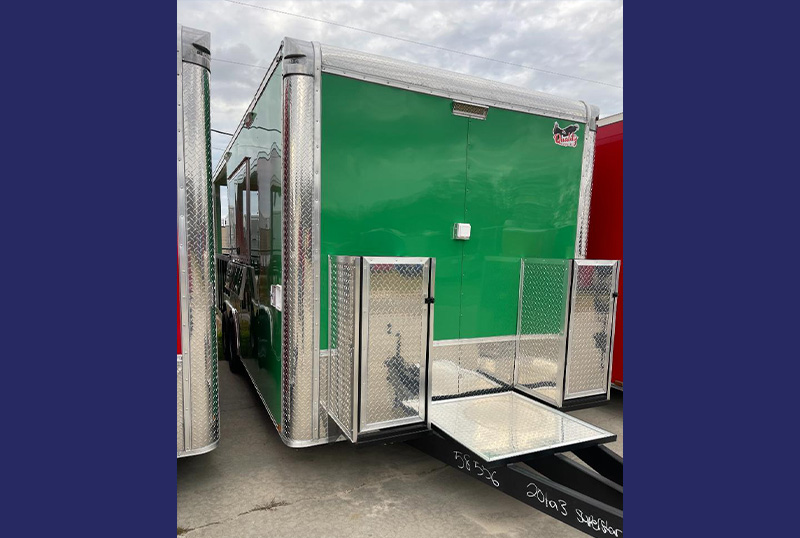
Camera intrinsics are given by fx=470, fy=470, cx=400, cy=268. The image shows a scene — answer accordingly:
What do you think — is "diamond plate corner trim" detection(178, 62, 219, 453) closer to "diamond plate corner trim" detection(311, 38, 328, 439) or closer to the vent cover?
"diamond plate corner trim" detection(311, 38, 328, 439)

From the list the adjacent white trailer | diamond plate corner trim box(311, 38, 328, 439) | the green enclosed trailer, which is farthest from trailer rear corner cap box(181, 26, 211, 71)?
diamond plate corner trim box(311, 38, 328, 439)

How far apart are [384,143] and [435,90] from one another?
0.55 meters

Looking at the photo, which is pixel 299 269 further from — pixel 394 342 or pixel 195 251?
pixel 394 342

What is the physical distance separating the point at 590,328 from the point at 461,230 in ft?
4.41

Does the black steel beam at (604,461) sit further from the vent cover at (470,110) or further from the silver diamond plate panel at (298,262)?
the vent cover at (470,110)

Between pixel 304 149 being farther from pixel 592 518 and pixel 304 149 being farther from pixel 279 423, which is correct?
pixel 592 518

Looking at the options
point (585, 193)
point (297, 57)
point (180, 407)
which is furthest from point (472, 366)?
point (297, 57)

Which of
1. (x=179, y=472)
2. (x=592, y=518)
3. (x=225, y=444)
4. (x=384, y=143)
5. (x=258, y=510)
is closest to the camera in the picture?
(x=592, y=518)

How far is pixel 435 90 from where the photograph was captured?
3369 millimetres

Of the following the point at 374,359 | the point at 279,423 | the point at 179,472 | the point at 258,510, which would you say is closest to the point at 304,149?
the point at 374,359

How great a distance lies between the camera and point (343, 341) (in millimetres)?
3053

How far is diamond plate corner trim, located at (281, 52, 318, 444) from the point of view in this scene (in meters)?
2.97

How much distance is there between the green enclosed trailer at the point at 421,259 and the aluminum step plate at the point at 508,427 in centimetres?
2

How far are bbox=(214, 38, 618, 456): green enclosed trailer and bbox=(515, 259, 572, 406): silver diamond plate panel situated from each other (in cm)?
1
